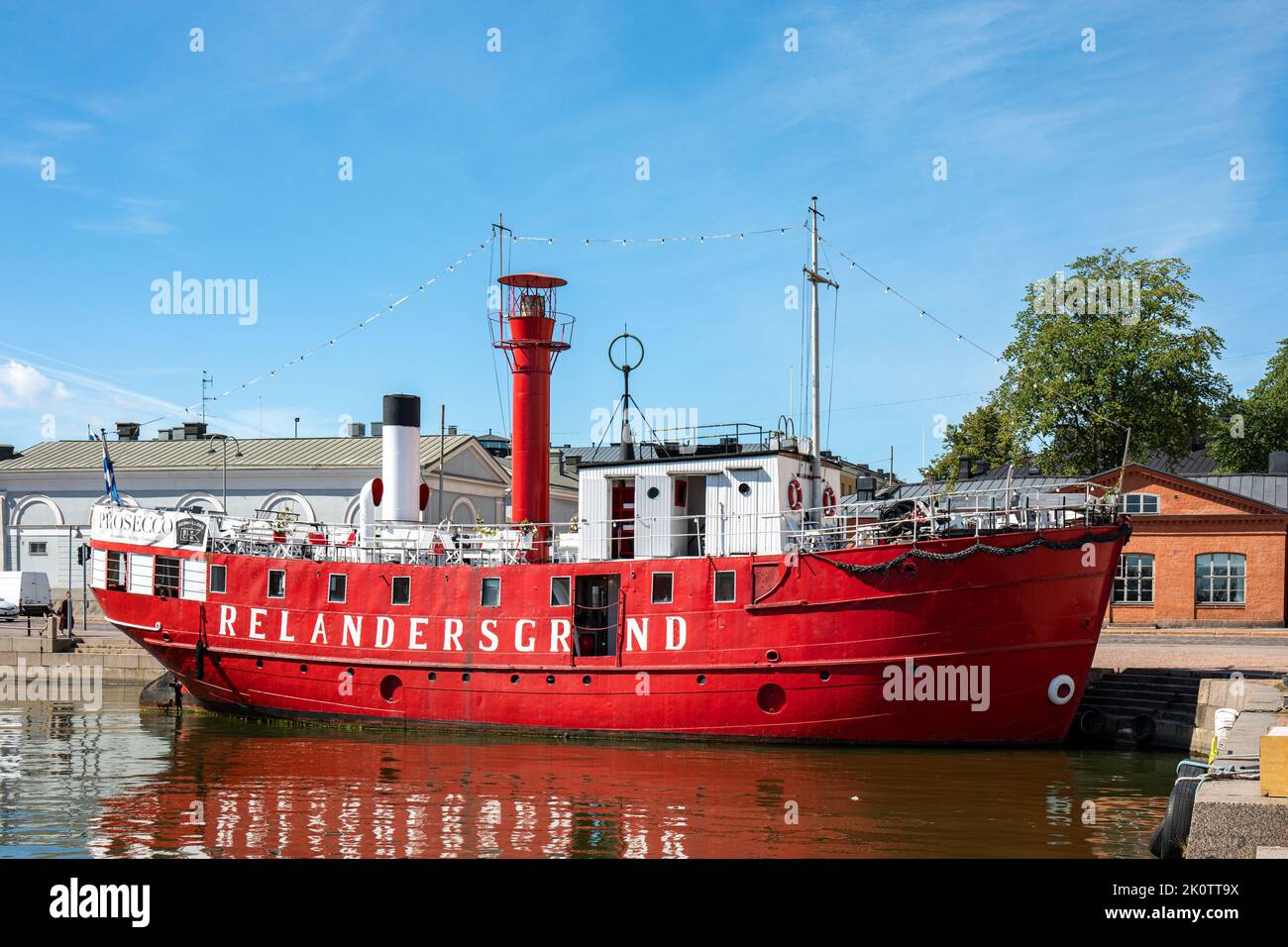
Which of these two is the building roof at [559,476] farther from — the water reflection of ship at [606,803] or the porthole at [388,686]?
the water reflection of ship at [606,803]

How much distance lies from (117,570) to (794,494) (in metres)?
15.9

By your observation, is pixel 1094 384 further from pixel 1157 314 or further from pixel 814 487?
pixel 814 487

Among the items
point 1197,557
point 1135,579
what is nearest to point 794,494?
point 1135,579

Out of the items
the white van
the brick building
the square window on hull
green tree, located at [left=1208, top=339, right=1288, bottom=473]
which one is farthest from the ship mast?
green tree, located at [left=1208, top=339, right=1288, bottom=473]

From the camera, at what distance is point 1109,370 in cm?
4378

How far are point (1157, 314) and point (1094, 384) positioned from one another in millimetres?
4019

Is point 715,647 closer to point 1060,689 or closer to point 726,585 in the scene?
point 726,585

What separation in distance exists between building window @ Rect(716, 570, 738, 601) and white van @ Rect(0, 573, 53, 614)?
33.0m

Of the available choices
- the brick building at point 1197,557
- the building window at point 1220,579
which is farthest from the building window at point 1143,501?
the building window at point 1220,579

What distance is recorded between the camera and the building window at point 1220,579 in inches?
1513

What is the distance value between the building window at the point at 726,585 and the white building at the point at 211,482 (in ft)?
88.2

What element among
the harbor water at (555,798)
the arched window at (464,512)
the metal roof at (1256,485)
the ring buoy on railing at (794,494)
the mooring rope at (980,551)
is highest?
the metal roof at (1256,485)

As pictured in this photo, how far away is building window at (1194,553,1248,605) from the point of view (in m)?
38.4
